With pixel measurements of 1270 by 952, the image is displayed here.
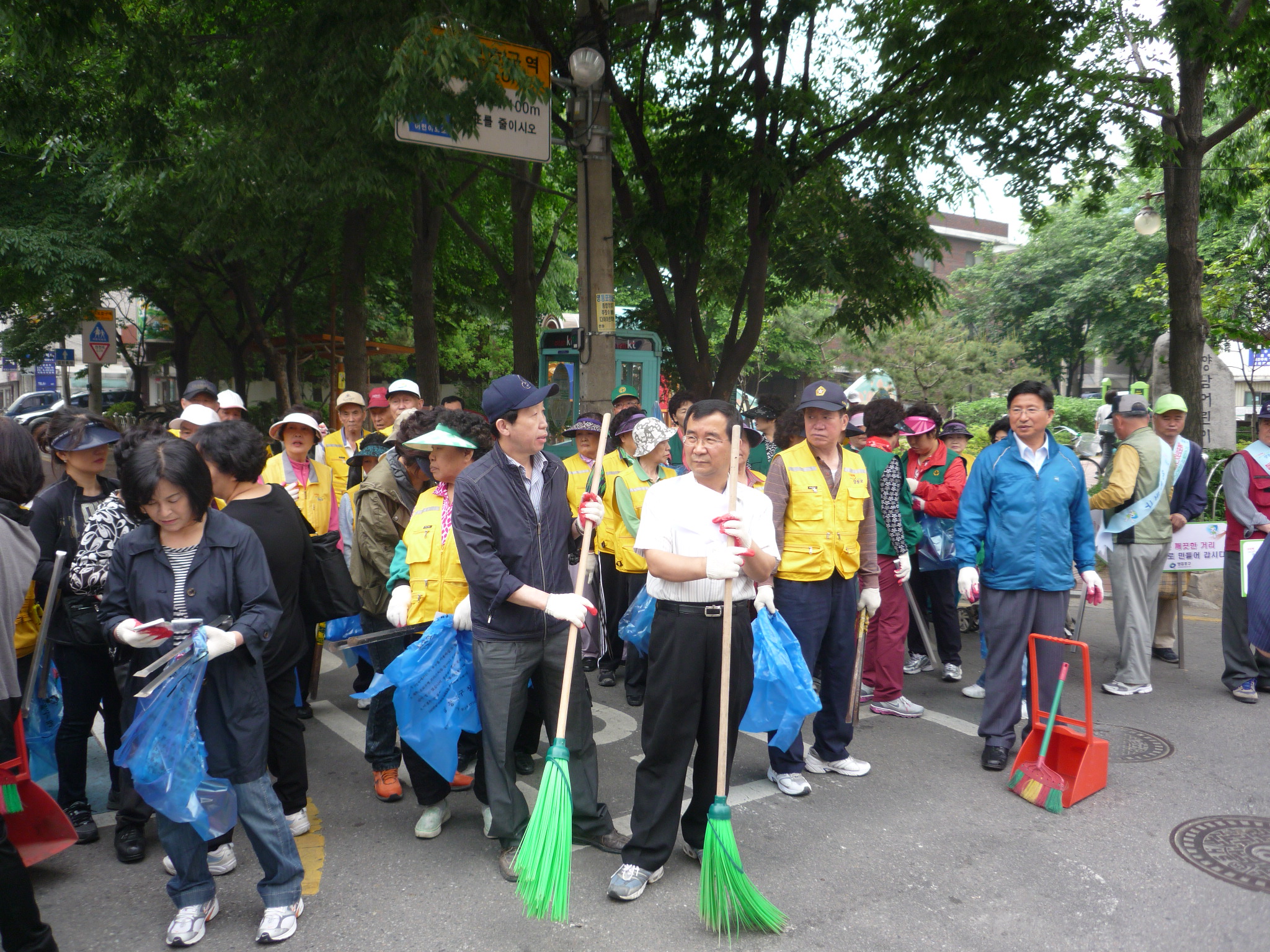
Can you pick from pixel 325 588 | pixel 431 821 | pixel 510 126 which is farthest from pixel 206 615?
pixel 510 126

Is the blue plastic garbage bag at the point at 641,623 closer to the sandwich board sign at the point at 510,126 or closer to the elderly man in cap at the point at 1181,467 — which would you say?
the elderly man in cap at the point at 1181,467

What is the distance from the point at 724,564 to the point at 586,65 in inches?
240

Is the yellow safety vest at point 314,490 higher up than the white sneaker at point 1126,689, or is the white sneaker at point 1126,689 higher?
the yellow safety vest at point 314,490

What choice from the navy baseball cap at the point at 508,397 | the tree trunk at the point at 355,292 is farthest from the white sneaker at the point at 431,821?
the tree trunk at the point at 355,292

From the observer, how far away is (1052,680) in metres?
4.96

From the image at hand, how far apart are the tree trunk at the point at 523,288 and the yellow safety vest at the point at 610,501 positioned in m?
6.98

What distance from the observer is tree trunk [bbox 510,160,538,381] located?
13406mm

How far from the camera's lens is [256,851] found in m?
3.36

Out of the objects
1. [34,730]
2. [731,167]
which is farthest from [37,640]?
[731,167]

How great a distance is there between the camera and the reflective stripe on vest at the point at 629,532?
241 inches

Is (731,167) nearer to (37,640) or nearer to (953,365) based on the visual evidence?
(37,640)

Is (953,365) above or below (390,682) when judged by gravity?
above

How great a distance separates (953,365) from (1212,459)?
21679 millimetres

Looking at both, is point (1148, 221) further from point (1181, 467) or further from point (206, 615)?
point (206, 615)
